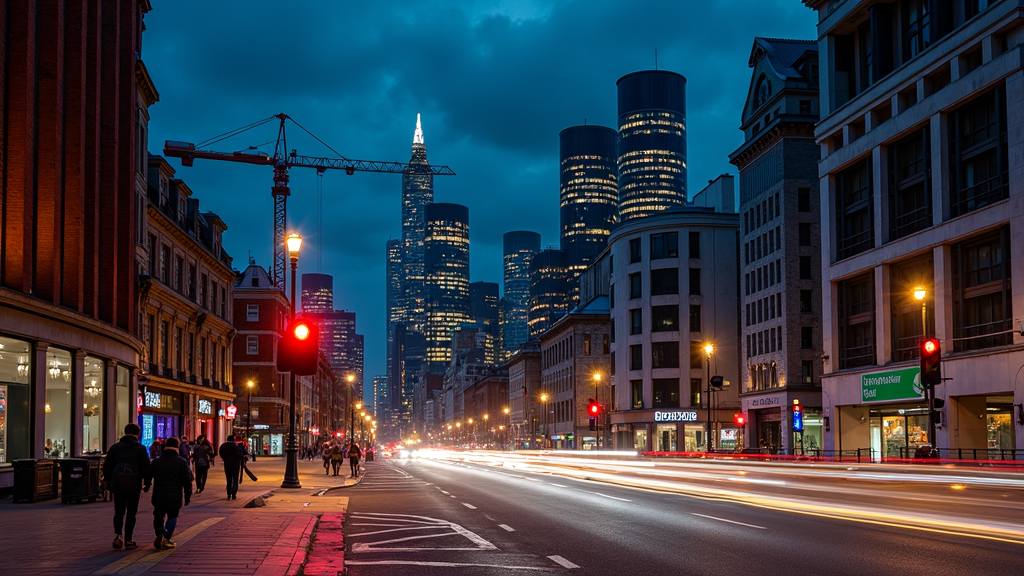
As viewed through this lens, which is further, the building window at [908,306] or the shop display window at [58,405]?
the building window at [908,306]

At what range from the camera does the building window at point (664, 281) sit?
9894cm

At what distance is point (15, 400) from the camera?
27344 mm

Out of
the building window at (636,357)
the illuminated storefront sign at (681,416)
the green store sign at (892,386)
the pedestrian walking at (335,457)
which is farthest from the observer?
the building window at (636,357)

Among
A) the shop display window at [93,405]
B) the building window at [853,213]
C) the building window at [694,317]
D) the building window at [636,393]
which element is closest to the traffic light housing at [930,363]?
the shop display window at [93,405]

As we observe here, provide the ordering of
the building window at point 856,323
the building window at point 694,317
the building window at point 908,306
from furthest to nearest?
the building window at point 694,317 → the building window at point 856,323 → the building window at point 908,306

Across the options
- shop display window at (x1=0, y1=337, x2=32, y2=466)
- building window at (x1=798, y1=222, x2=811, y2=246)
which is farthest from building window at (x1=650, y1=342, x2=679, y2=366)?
shop display window at (x1=0, y1=337, x2=32, y2=466)

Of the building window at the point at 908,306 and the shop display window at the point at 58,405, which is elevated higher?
the building window at the point at 908,306

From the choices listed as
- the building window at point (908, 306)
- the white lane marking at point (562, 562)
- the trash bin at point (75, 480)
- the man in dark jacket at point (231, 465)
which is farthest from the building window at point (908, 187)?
the white lane marking at point (562, 562)

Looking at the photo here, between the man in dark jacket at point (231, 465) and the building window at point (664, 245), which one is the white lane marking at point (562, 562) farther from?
the building window at point (664, 245)

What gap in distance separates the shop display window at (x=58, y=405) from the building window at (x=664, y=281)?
242ft

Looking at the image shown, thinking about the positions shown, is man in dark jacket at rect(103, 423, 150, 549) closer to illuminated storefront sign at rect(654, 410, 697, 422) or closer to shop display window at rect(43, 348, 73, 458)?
shop display window at rect(43, 348, 73, 458)

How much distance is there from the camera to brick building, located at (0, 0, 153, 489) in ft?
87.4

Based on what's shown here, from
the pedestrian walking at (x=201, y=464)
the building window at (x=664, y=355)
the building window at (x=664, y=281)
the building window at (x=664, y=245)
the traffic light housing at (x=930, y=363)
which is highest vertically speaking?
the building window at (x=664, y=245)

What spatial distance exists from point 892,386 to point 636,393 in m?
47.2
